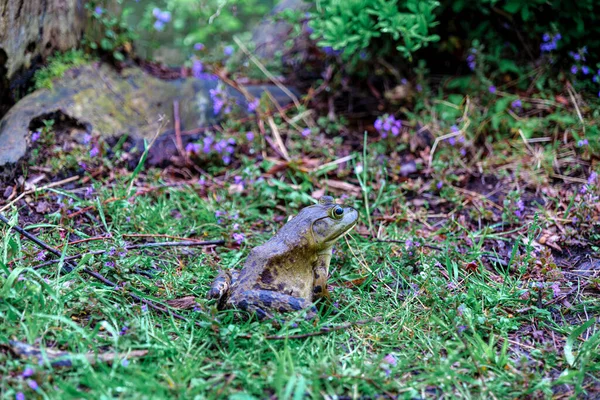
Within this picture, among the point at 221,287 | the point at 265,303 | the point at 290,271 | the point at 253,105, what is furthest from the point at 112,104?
the point at 265,303

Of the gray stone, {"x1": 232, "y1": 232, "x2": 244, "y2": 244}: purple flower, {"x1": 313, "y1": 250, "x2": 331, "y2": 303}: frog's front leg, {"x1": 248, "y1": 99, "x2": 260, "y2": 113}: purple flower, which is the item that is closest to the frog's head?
{"x1": 313, "y1": 250, "x2": 331, "y2": 303}: frog's front leg

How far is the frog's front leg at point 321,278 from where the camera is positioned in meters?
3.81

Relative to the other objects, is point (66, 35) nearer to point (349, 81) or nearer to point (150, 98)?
point (150, 98)

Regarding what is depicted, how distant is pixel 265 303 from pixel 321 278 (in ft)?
1.82

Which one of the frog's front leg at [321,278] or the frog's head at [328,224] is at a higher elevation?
the frog's head at [328,224]

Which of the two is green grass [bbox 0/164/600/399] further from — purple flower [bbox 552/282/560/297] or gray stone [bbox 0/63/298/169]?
gray stone [bbox 0/63/298/169]

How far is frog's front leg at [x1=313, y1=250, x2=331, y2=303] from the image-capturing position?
3814 mm

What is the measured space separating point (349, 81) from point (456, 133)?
5.02 ft

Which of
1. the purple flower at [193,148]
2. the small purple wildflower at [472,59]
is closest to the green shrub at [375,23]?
the small purple wildflower at [472,59]

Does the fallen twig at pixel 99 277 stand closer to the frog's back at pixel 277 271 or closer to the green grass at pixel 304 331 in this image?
the green grass at pixel 304 331

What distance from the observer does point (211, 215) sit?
4.85 metres

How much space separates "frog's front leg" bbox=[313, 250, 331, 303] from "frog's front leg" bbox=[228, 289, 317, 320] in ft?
0.90

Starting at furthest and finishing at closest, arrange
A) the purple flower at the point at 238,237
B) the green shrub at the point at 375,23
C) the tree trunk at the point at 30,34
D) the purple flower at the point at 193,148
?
the purple flower at the point at 193,148 < the green shrub at the point at 375,23 < the tree trunk at the point at 30,34 < the purple flower at the point at 238,237

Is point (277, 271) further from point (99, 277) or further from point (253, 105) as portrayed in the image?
point (253, 105)
